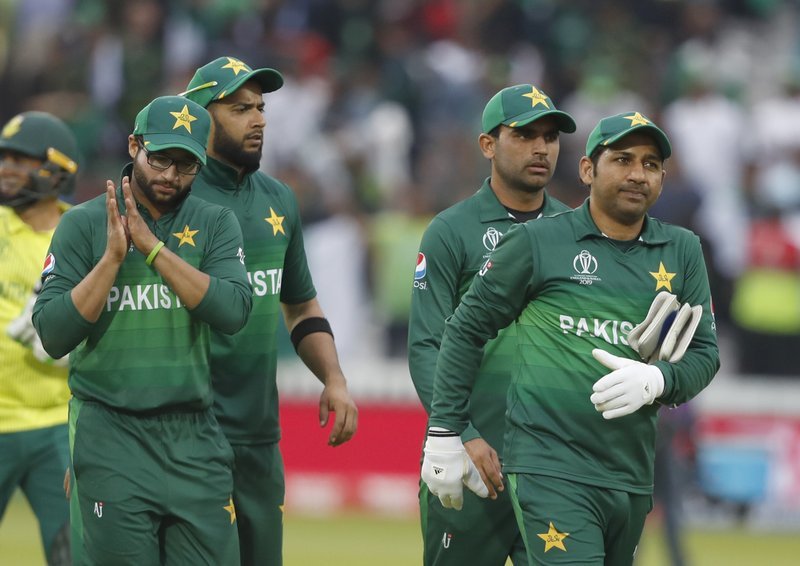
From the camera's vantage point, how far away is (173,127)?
591cm

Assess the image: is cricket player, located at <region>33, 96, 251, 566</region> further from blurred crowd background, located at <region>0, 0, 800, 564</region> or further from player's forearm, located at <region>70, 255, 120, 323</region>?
blurred crowd background, located at <region>0, 0, 800, 564</region>

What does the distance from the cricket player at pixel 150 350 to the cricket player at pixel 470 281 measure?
96 cm

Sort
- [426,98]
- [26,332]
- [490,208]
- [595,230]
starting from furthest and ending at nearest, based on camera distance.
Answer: [426,98]
[26,332]
[490,208]
[595,230]

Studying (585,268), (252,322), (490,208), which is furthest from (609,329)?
(252,322)

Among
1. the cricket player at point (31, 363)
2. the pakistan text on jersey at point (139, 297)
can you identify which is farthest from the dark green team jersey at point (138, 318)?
the cricket player at point (31, 363)

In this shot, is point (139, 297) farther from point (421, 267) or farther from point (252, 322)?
point (421, 267)

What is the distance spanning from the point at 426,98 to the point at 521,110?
10.3 metres

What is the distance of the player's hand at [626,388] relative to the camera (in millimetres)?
5707

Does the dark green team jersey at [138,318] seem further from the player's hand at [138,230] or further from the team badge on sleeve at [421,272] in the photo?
the team badge on sleeve at [421,272]

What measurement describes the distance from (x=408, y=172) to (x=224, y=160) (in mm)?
9618

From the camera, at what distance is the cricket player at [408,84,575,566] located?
21.8ft

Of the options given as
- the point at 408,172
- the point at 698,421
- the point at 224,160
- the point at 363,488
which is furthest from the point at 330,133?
the point at 224,160

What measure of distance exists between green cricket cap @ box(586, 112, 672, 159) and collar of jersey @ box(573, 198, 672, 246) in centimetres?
24

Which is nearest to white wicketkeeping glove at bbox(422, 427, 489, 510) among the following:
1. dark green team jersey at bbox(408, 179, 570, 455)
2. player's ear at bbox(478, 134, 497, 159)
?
dark green team jersey at bbox(408, 179, 570, 455)
